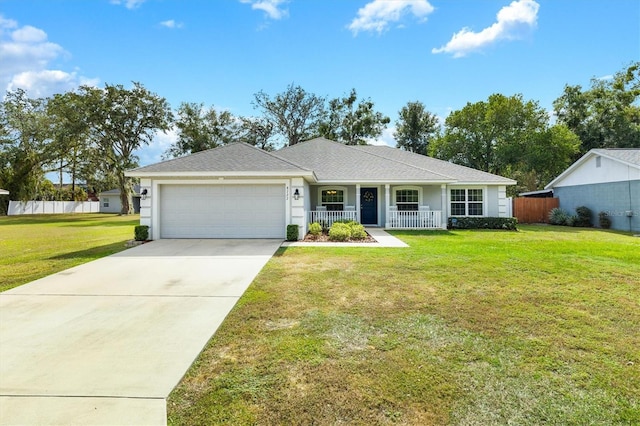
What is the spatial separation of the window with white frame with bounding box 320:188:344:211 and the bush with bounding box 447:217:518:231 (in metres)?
5.28

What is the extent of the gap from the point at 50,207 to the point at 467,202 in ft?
146

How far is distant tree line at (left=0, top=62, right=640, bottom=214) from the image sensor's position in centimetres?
2642

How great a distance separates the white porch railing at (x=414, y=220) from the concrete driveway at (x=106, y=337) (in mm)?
9213

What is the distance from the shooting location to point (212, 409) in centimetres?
246

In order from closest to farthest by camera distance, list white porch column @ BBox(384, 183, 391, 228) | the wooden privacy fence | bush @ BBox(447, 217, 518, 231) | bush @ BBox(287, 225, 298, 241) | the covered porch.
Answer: bush @ BBox(287, 225, 298, 241) → white porch column @ BBox(384, 183, 391, 228) → bush @ BBox(447, 217, 518, 231) → the covered porch → the wooden privacy fence

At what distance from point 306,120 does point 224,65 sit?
628 inches

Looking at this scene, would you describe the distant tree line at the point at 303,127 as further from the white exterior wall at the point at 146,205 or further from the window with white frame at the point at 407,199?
the white exterior wall at the point at 146,205

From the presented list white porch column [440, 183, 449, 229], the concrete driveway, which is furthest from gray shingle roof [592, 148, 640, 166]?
the concrete driveway

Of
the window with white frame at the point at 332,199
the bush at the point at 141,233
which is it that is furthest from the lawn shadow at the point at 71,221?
the window with white frame at the point at 332,199

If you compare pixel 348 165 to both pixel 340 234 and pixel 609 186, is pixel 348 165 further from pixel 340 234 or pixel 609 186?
pixel 609 186

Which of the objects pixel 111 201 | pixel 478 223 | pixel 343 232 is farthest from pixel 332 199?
pixel 111 201

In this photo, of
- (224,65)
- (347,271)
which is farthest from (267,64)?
(347,271)

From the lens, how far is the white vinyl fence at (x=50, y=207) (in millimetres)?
34125

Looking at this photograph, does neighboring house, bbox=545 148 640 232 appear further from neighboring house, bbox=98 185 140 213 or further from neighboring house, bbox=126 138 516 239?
neighboring house, bbox=98 185 140 213
